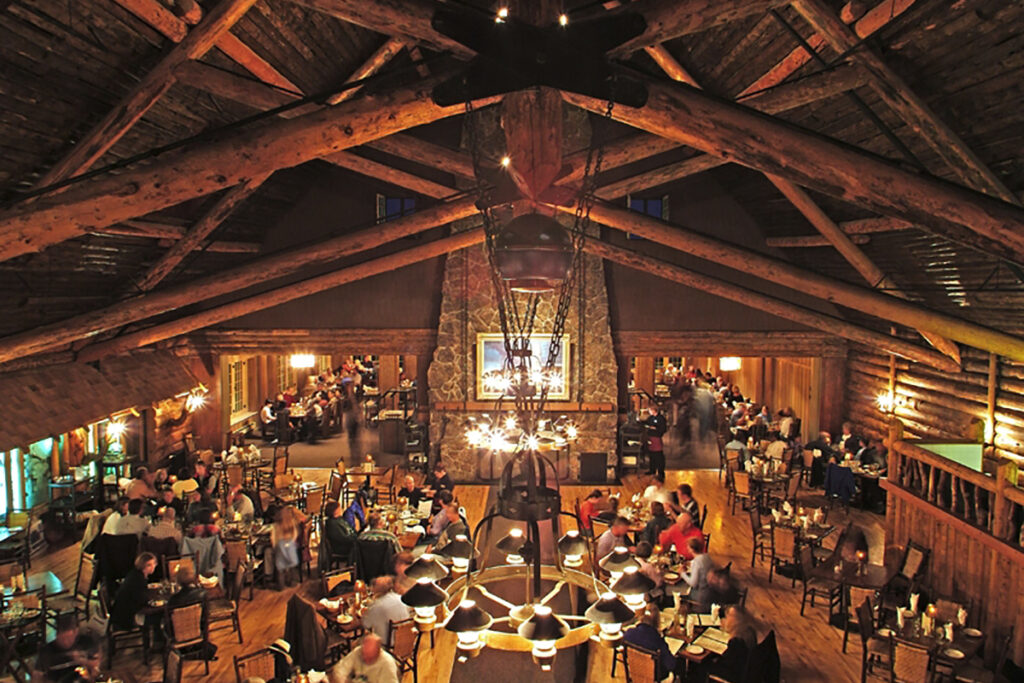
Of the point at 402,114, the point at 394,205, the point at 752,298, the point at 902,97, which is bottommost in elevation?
the point at 752,298

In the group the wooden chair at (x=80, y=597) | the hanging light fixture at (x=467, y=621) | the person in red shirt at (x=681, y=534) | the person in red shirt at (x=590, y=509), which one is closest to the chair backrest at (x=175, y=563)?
the wooden chair at (x=80, y=597)

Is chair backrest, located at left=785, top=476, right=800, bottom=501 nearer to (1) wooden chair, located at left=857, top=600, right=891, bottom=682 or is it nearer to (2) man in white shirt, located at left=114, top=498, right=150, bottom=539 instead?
(1) wooden chair, located at left=857, top=600, right=891, bottom=682

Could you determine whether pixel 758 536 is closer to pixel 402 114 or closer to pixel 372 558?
pixel 372 558

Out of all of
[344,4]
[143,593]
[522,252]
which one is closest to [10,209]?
[344,4]

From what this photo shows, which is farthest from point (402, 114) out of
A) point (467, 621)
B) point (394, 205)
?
point (394, 205)

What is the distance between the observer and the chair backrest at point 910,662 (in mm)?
6199

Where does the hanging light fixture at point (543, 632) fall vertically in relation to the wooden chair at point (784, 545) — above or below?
above

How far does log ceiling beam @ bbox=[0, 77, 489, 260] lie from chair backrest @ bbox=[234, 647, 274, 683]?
11.5 feet

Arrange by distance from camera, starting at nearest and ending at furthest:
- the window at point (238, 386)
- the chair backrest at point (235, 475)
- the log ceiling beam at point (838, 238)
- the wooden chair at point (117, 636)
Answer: the wooden chair at point (117, 636)
the log ceiling beam at point (838, 238)
the chair backrest at point (235, 475)
the window at point (238, 386)

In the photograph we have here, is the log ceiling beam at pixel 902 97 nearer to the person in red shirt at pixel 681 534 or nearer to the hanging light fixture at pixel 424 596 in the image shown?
the person in red shirt at pixel 681 534

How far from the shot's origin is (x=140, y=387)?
12.0 meters

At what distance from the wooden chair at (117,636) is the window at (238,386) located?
921cm

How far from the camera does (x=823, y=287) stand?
29.4 ft

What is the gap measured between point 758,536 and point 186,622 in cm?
738
